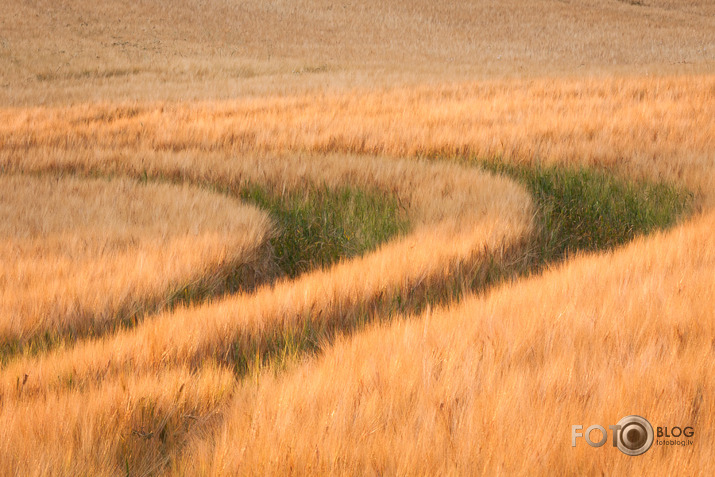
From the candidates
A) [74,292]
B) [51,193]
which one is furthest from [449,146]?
[74,292]

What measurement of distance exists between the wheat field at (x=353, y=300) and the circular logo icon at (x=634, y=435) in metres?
0.02

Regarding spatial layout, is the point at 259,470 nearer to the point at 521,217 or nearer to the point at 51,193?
the point at 521,217

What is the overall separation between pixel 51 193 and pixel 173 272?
7.10ft

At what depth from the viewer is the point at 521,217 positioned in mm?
3477

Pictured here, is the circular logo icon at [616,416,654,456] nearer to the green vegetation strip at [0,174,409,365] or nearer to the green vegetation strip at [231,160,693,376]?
the green vegetation strip at [231,160,693,376]

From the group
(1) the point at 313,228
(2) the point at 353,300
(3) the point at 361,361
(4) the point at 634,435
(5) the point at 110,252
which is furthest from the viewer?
(1) the point at 313,228

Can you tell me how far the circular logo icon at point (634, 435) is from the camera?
1043 mm

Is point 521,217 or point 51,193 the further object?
point 51,193

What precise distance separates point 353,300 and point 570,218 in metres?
2.17

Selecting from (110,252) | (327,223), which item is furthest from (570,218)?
(110,252)

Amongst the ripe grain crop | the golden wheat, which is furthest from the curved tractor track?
the ripe grain crop

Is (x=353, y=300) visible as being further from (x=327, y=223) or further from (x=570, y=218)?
(x=570, y=218)

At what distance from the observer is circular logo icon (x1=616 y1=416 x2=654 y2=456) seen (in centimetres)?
104

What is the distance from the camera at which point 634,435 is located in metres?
1.08
